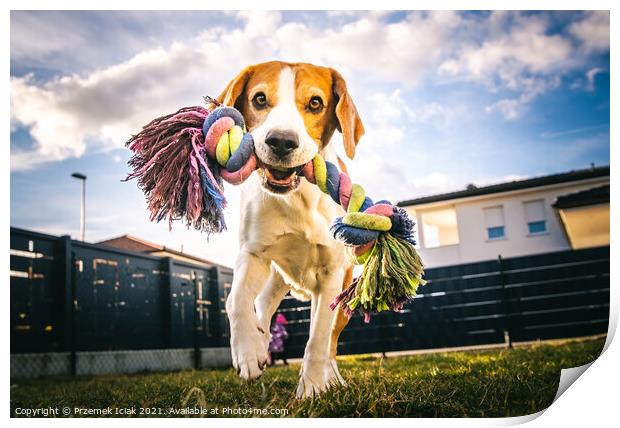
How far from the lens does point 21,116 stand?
2322 millimetres

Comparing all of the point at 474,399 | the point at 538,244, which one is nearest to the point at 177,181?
the point at 474,399

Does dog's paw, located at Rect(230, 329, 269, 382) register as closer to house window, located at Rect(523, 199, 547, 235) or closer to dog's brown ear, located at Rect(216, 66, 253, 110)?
dog's brown ear, located at Rect(216, 66, 253, 110)

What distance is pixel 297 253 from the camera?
2281mm

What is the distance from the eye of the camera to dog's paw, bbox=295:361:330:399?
2158mm

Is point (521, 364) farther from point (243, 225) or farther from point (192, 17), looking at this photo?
point (192, 17)

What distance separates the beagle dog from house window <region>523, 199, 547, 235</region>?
87 cm

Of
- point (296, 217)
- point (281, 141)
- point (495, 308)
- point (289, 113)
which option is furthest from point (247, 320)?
point (495, 308)

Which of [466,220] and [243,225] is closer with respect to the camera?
[243,225]

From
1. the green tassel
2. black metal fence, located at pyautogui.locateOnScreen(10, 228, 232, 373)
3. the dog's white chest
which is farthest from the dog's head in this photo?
black metal fence, located at pyautogui.locateOnScreen(10, 228, 232, 373)

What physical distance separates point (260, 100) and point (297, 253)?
0.59 metres

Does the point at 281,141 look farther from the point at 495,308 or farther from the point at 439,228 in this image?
the point at 495,308

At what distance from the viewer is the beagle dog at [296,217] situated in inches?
83.3

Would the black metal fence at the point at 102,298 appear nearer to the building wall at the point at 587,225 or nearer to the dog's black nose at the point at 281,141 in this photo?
the dog's black nose at the point at 281,141

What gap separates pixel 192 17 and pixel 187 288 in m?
1.59
